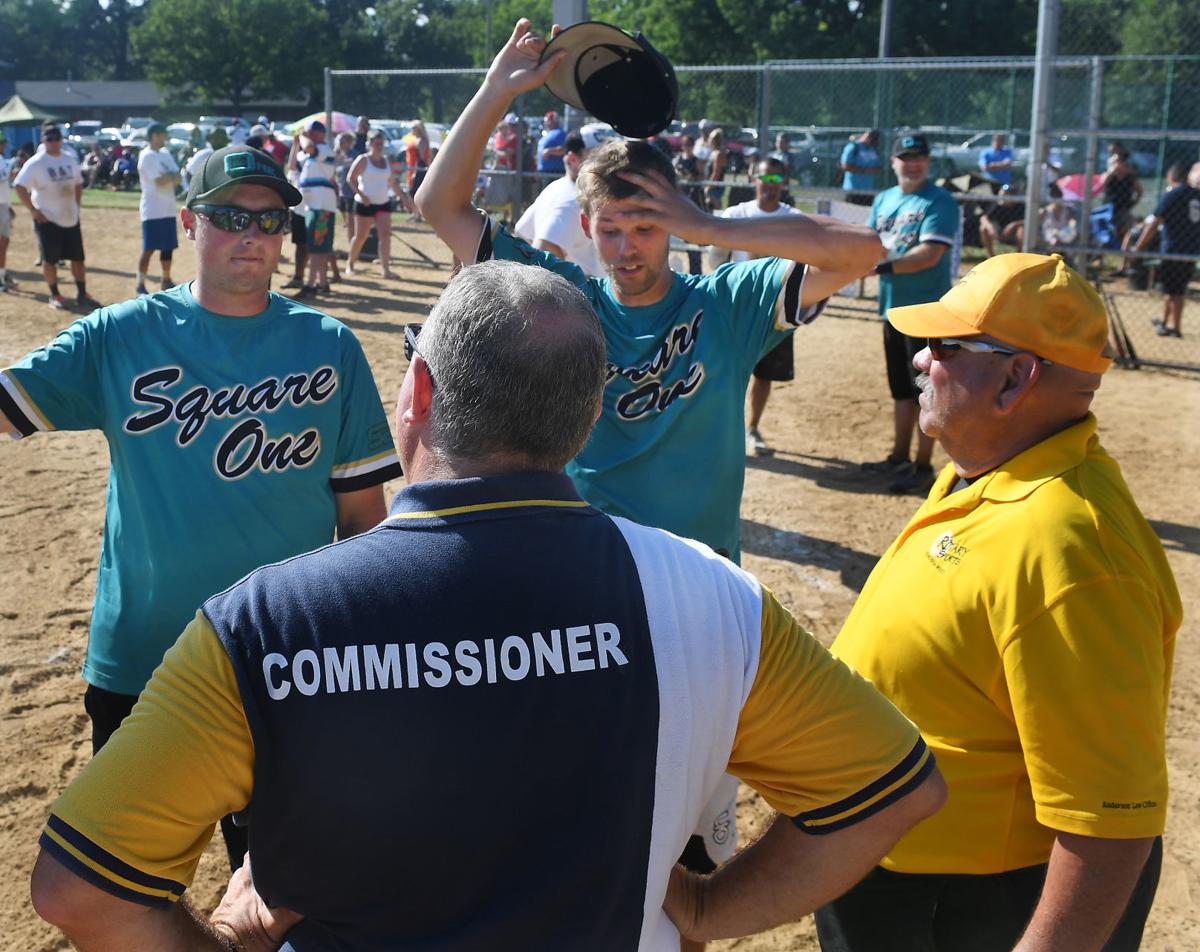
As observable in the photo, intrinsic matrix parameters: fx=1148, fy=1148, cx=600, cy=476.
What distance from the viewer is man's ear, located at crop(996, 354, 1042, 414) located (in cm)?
223

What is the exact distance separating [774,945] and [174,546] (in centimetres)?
220

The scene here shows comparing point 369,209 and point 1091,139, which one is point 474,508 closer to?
point 1091,139

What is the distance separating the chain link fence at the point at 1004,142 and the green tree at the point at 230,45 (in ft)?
143

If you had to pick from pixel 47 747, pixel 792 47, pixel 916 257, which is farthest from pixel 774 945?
pixel 792 47

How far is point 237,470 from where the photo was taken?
302cm

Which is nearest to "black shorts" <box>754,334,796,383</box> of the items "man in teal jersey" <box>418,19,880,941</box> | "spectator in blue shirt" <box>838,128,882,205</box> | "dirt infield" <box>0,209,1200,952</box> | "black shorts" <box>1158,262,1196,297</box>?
"dirt infield" <box>0,209,1200,952</box>

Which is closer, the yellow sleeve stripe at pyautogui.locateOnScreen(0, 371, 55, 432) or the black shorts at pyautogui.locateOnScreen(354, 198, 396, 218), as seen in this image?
the yellow sleeve stripe at pyautogui.locateOnScreen(0, 371, 55, 432)

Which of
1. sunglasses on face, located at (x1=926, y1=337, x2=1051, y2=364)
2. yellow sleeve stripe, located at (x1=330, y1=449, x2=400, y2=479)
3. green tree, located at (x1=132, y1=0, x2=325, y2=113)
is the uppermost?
green tree, located at (x1=132, y1=0, x2=325, y2=113)

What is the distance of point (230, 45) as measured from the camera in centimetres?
6569

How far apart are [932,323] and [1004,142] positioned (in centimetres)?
1950

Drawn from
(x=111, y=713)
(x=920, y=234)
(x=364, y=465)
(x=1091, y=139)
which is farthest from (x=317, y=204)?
(x=111, y=713)

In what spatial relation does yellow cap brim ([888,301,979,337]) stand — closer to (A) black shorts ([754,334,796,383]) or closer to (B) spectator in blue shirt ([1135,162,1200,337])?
(A) black shorts ([754,334,796,383])

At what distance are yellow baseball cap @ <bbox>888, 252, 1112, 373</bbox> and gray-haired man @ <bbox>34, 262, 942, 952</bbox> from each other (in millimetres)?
943

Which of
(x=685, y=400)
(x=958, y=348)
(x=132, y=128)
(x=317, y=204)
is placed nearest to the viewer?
(x=958, y=348)
